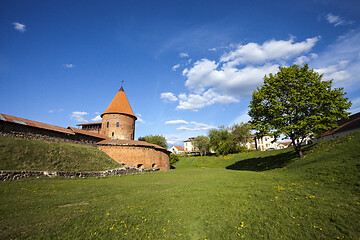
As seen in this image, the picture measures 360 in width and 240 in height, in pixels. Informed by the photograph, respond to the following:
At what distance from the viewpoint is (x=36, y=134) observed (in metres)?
24.0

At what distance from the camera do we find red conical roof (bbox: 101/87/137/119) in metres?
41.2

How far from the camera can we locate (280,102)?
784 inches

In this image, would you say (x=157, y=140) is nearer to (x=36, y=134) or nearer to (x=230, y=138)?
(x=230, y=138)

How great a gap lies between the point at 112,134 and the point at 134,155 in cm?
1029

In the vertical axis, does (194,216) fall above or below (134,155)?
below

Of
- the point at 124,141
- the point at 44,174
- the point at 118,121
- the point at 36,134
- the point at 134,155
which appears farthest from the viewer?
the point at 118,121

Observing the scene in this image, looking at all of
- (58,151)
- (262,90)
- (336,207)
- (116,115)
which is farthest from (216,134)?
(336,207)

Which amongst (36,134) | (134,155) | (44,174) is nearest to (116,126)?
(134,155)

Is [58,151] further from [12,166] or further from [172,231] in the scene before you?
[172,231]

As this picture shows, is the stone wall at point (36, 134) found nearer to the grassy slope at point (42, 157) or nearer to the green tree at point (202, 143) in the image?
the grassy slope at point (42, 157)

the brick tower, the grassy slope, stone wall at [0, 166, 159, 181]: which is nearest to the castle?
the brick tower

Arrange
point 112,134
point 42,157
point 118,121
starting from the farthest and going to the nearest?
point 118,121
point 112,134
point 42,157

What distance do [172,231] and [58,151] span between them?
22407 mm

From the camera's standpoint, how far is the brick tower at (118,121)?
3991 cm
